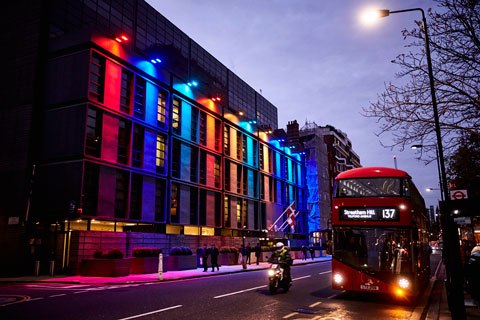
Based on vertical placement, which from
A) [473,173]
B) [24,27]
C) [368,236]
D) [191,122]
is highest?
[24,27]

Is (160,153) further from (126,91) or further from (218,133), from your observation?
(218,133)

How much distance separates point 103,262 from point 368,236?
50.2ft

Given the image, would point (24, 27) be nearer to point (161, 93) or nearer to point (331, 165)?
point (161, 93)

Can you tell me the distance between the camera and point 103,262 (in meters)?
20.9

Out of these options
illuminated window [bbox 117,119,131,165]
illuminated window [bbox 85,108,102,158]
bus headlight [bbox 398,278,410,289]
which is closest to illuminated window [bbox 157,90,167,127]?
illuminated window [bbox 117,119,131,165]

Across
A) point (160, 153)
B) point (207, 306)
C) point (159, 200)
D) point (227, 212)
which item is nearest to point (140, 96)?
point (160, 153)

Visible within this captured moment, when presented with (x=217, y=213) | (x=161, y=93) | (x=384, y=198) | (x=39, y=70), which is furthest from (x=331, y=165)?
(x=384, y=198)

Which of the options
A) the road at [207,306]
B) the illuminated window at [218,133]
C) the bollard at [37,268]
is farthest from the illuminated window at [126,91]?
the road at [207,306]

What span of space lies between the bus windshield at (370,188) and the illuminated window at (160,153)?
71.6 ft

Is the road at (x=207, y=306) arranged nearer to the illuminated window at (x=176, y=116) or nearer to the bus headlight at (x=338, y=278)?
the bus headlight at (x=338, y=278)

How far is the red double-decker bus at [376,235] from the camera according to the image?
11.3 m

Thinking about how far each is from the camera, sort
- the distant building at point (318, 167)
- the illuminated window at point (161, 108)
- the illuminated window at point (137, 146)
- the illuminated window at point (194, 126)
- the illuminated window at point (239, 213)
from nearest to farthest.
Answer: the illuminated window at point (137, 146), the illuminated window at point (161, 108), the illuminated window at point (194, 126), the illuminated window at point (239, 213), the distant building at point (318, 167)

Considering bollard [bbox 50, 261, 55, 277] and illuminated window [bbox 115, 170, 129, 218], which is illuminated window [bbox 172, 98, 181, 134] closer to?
illuminated window [bbox 115, 170, 129, 218]

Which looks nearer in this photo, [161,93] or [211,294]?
[211,294]
